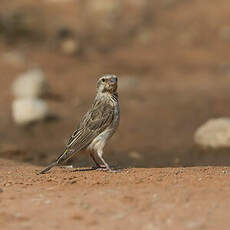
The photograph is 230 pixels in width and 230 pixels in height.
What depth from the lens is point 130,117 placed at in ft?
Answer: 57.3

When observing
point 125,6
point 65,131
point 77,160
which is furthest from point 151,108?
point 125,6

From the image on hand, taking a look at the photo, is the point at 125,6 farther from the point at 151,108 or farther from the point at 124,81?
the point at 151,108

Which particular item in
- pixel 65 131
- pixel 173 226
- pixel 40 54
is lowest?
pixel 173 226

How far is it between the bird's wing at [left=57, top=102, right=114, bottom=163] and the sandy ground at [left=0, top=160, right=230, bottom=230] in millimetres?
764

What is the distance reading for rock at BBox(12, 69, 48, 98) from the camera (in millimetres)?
18703

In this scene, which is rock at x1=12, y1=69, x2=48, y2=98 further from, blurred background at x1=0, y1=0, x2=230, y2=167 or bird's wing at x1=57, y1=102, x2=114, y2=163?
bird's wing at x1=57, y1=102, x2=114, y2=163

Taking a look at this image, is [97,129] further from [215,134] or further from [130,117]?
[130,117]

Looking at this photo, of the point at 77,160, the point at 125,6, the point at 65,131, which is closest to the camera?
the point at 77,160

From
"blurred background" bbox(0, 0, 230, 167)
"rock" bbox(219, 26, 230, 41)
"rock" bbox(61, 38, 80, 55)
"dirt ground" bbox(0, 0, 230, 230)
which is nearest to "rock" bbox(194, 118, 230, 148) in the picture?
"blurred background" bbox(0, 0, 230, 167)

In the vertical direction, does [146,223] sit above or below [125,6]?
below

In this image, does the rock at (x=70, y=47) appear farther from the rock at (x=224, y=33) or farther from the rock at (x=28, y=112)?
the rock at (x=28, y=112)

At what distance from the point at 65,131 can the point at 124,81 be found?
5.67 m

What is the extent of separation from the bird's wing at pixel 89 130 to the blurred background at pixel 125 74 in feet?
11.4

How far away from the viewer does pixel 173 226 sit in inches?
207
